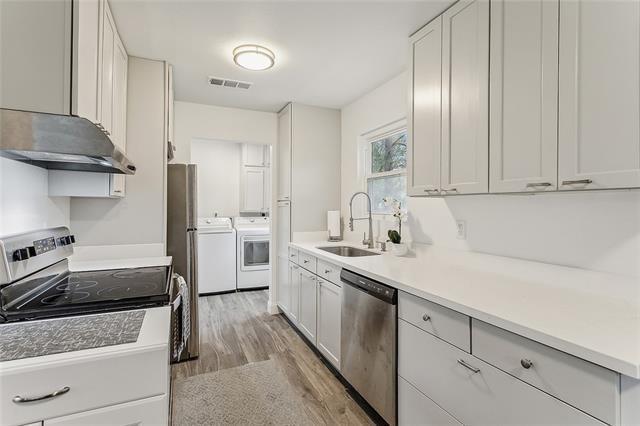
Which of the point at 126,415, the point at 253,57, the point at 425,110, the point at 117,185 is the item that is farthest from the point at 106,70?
the point at 425,110

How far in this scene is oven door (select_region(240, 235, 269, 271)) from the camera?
4664 mm

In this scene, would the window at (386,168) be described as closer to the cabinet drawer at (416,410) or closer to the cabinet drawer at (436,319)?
the cabinet drawer at (436,319)

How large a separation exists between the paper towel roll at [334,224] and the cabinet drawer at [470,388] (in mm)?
1818

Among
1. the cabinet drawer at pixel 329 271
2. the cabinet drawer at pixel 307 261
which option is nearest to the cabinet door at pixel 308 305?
the cabinet drawer at pixel 307 261

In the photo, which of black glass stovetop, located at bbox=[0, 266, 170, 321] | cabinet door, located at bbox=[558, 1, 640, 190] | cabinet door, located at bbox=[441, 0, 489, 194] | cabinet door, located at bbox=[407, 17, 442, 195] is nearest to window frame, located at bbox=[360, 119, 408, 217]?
cabinet door, located at bbox=[407, 17, 442, 195]

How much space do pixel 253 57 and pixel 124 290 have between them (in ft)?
5.95

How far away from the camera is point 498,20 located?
1.46 meters

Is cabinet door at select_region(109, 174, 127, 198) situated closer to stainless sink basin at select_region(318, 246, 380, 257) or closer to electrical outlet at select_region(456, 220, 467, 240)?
stainless sink basin at select_region(318, 246, 380, 257)

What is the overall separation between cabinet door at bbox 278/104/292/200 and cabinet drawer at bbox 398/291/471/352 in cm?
212

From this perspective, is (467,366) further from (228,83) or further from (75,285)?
(228,83)

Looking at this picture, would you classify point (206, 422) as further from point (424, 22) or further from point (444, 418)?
point (424, 22)

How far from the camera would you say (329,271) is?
2.37m

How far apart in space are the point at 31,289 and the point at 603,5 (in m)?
2.64

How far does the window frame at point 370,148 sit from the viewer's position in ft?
8.88
